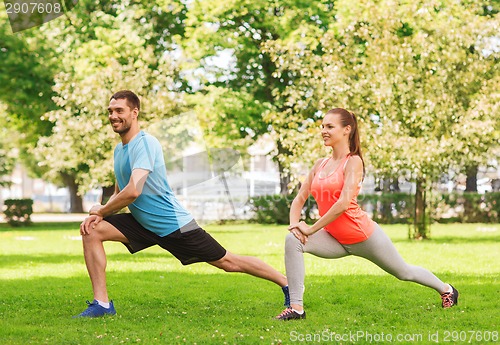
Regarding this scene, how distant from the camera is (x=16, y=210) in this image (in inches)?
1321

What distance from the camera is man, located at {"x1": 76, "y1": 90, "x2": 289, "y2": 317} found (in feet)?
25.2

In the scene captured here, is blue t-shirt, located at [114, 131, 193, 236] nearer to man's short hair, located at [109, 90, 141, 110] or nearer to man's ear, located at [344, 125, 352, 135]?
man's short hair, located at [109, 90, 141, 110]

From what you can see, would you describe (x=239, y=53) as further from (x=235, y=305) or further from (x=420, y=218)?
(x=235, y=305)

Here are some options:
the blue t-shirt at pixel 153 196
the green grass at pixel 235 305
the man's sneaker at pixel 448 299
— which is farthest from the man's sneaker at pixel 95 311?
the man's sneaker at pixel 448 299

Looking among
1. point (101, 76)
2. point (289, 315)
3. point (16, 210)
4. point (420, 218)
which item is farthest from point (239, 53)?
point (289, 315)

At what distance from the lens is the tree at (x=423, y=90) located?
65.6 ft

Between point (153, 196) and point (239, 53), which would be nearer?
point (153, 196)

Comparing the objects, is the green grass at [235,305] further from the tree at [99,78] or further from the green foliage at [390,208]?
the green foliage at [390,208]

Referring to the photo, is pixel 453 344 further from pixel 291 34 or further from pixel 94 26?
pixel 94 26

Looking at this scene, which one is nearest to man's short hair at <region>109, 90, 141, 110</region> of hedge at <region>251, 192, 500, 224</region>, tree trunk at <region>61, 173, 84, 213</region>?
hedge at <region>251, 192, 500, 224</region>

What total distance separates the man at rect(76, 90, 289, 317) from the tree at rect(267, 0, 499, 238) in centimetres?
1285

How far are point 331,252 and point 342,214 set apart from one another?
1.26 ft

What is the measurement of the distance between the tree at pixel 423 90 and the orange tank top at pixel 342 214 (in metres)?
12.6

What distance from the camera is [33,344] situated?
648 centimetres
